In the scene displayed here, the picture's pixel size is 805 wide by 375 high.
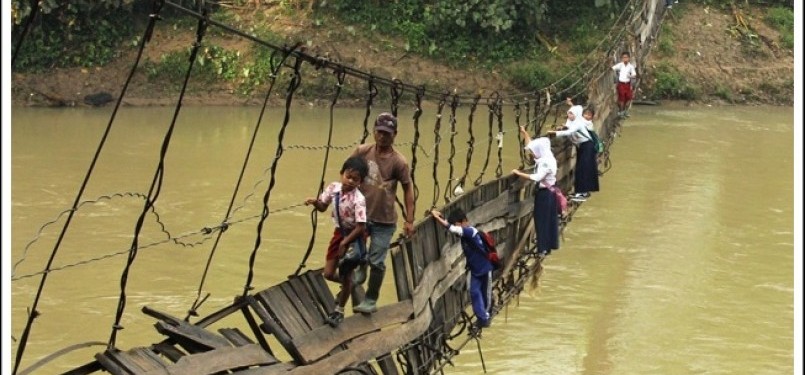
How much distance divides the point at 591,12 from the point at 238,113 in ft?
20.1

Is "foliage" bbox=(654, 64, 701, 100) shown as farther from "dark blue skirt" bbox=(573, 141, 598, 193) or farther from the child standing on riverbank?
the child standing on riverbank

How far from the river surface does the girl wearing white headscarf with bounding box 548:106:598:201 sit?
2.54 feet

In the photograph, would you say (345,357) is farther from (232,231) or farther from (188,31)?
(188,31)

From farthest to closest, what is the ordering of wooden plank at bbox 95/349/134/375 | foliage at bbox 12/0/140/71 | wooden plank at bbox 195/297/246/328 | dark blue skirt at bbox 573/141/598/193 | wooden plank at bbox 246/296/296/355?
foliage at bbox 12/0/140/71 < dark blue skirt at bbox 573/141/598/193 < wooden plank at bbox 246/296/296/355 < wooden plank at bbox 195/297/246/328 < wooden plank at bbox 95/349/134/375

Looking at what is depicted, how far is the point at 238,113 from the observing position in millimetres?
15102

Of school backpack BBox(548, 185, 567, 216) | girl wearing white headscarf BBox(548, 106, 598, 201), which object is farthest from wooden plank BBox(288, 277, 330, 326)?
girl wearing white headscarf BBox(548, 106, 598, 201)

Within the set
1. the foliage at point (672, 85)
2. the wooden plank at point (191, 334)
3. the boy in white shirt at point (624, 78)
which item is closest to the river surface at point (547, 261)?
the wooden plank at point (191, 334)

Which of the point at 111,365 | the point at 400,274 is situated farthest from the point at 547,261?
the point at 111,365

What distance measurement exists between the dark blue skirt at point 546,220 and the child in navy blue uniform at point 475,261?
92cm

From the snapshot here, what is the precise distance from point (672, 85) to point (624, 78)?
921 cm

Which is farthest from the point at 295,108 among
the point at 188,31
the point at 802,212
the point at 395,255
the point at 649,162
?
the point at 802,212

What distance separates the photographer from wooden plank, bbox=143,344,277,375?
2914mm

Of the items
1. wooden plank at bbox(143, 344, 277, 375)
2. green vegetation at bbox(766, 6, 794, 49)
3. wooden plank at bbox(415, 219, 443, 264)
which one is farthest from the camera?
green vegetation at bbox(766, 6, 794, 49)

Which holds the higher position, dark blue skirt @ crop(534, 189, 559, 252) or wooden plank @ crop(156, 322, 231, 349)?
wooden plank @ crop(156, 322, 231, 349)
